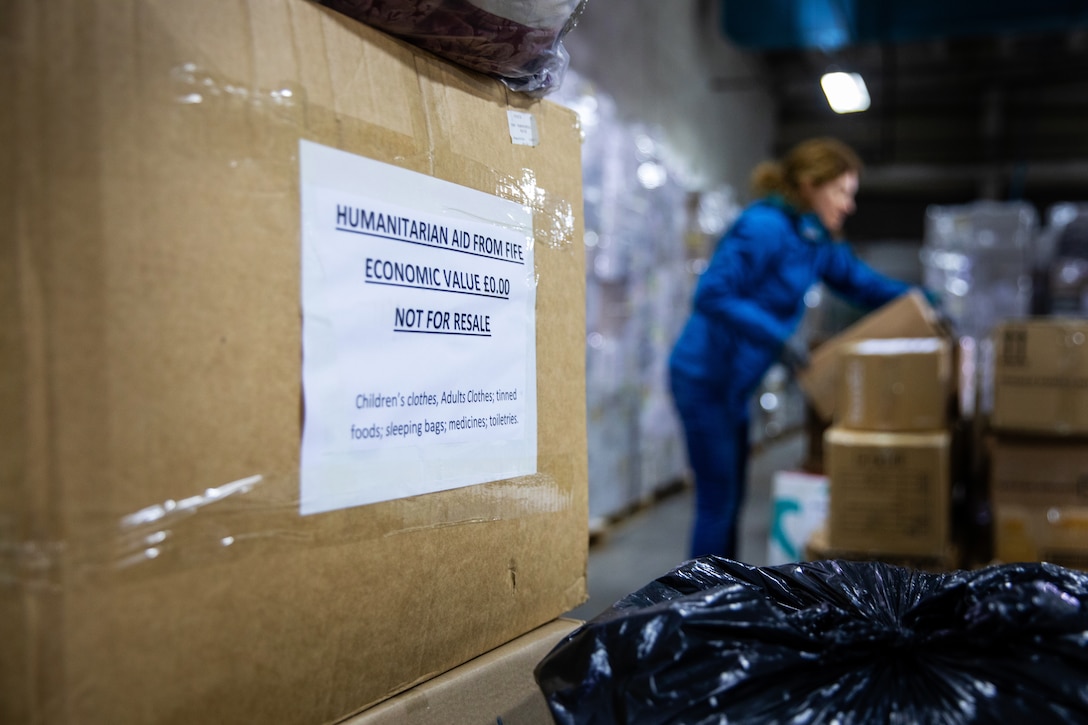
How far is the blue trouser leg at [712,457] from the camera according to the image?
2715 mm

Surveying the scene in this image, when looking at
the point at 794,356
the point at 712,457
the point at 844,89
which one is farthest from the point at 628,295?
the point at 844,89

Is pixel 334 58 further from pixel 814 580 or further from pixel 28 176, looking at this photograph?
pixel 814 580

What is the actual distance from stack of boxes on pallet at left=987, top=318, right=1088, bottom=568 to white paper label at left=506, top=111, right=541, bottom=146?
197 centimetres

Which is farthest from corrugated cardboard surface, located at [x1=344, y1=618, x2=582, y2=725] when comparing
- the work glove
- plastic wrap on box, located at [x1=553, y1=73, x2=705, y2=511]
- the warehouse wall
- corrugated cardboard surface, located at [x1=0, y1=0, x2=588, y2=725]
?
the warehouse wall

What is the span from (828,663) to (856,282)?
275cm

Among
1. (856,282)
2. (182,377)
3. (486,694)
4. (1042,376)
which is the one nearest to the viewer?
(182,377)

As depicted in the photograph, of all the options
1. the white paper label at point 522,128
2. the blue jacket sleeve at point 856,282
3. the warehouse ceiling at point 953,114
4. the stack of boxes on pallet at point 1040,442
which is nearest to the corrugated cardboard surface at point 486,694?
the white paper label at point 522,128

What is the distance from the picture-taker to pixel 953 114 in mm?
10625

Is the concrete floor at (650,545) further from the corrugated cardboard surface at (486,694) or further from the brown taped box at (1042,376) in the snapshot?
the corrugated cardboard surface at (486,694)

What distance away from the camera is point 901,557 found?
8.04 ft

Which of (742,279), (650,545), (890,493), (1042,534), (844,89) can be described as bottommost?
(650,545)

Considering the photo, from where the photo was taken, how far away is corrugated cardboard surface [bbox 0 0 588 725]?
51 cm

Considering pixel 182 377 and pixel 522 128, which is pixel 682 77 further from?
pixel 182 377

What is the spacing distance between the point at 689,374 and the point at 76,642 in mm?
2357
